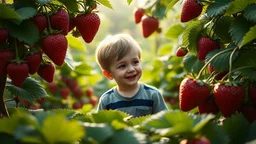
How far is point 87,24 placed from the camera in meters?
1.67

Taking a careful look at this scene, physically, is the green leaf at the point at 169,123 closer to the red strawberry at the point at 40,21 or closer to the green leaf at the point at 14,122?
the green leaf at the point at 14,122

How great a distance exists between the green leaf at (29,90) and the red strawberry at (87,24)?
290 mm

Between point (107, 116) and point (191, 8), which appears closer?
point (107, 116)

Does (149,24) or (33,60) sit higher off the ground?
(33,60)

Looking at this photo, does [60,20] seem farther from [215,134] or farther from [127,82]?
[127,82]

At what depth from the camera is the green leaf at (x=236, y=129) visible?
4.34 feet

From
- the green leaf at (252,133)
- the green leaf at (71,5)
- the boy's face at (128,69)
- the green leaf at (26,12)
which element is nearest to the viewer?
the green leaf at (252,133)

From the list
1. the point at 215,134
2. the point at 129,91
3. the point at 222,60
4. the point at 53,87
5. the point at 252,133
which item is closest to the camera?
the point at 215,134

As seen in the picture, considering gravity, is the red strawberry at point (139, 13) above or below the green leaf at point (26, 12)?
below

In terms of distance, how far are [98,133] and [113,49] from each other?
1.36 m

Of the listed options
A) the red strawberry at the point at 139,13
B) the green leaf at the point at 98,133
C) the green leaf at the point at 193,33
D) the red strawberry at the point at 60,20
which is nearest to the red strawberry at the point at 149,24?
the red strawberry at the point at 139,13

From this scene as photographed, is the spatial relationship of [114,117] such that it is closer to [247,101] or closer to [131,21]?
[247,101]

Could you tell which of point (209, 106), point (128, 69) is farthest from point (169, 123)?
point (128, 69)

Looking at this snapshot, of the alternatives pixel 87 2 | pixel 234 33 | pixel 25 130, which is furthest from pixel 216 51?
pixel 25 130
